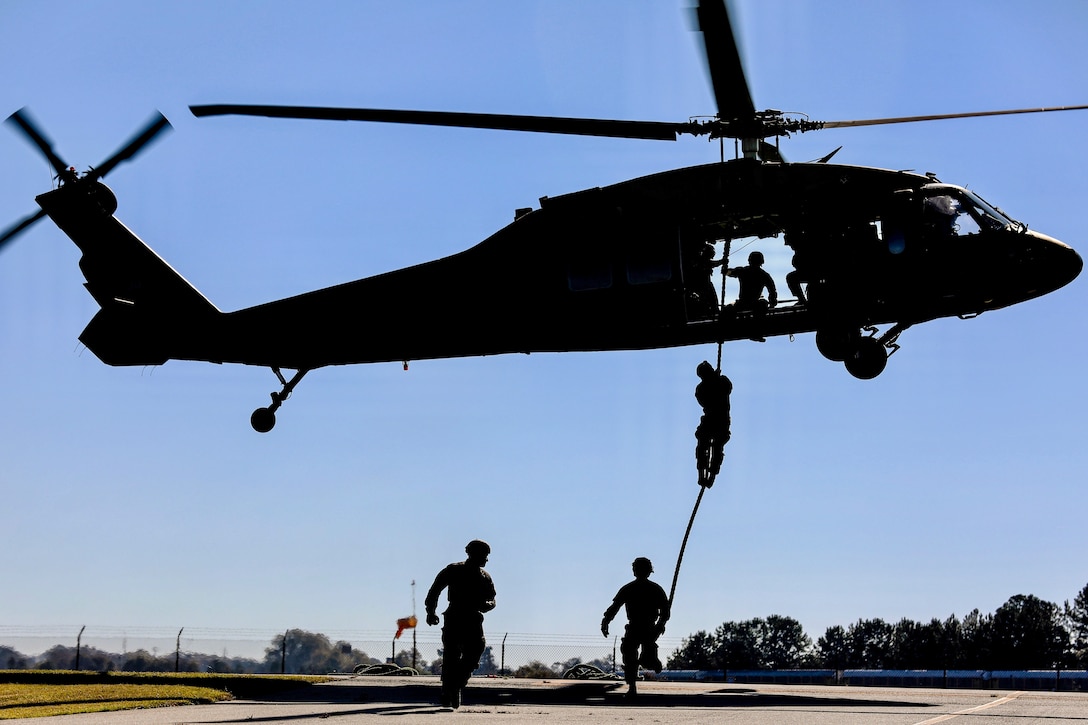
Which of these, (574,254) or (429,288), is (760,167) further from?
(429,288)

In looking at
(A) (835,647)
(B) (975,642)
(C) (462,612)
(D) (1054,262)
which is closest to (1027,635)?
(B) (975,642)

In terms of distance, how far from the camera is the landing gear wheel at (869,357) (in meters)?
18.9

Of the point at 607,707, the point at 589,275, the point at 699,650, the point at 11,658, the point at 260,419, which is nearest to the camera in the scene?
the point at 607,707

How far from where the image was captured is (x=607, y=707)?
1480 centimetres

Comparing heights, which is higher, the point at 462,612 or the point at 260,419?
the point at 260,419

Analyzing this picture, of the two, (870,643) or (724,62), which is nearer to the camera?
(724,62)

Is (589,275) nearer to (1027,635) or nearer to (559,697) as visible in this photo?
(559,697)

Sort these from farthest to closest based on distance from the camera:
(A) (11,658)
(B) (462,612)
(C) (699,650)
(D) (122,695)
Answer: (C) (699,650), (A) (11,658), (D) (122,695), (B) (462,612)

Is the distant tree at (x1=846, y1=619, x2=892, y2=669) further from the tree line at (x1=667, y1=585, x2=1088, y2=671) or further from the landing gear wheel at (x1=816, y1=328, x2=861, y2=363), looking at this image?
the landing gear wheel at (x1=816, y1=328, x2=861, y2=363)

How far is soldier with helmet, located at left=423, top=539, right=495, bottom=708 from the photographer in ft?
46.6

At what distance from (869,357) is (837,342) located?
0.55m

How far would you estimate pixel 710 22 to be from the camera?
14.7 metres

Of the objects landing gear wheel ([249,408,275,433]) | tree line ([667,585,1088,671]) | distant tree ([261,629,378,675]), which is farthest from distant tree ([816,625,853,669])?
landing gear wheel ([249,408,275,433])

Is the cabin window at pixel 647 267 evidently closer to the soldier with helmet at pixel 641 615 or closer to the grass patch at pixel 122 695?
the soldier with helmet at pixel 641 615
